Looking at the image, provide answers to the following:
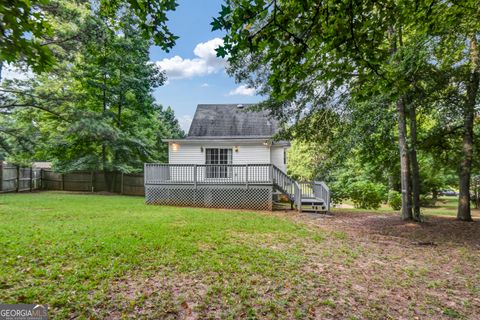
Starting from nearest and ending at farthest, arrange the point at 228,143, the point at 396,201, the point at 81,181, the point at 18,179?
the point at 228,143 < the point at 396,201 < the point at 18,179 < the point at 81,181

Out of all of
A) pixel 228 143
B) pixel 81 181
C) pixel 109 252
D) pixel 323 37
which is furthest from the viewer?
pixel 81 181

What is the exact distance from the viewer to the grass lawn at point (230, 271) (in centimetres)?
317

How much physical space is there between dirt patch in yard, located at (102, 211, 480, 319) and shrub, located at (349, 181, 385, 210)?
10.7 m

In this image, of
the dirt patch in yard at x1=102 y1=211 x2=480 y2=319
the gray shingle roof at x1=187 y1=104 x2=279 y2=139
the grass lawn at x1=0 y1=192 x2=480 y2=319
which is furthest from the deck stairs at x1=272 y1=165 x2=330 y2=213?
the dirt patch in yard at x1=102 y1=211 x2=480 y2=319

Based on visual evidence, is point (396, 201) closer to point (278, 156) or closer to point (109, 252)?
point (278, 156)

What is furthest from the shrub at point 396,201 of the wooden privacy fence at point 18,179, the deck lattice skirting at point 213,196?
the wooden privacy fence at point 18,179

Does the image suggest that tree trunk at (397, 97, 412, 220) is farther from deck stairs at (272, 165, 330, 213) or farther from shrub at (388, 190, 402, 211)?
shrub at (388, 190, 402, 211)

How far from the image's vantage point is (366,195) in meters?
16.5

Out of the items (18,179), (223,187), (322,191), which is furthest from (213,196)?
(18,179)

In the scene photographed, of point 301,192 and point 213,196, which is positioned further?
point 213,196

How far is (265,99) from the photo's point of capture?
10.6 meters

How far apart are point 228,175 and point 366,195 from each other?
917cm

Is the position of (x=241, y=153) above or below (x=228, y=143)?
below

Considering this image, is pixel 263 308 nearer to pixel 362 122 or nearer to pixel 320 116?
pixel 362 122
